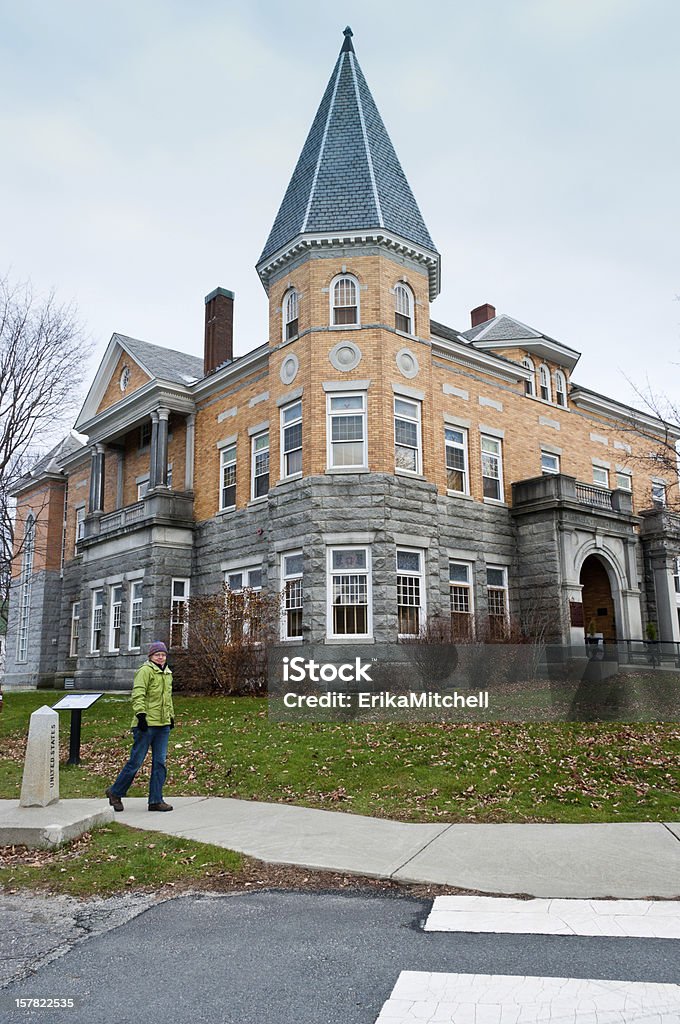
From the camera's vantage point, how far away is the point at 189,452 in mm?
28203

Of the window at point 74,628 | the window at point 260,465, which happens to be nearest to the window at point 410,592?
the window at point 260,465

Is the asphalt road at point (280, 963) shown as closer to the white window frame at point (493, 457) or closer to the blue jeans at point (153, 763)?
the blue jeans at point (153, 763)

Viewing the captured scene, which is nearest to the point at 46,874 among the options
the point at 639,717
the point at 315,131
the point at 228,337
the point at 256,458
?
the point at 639,717

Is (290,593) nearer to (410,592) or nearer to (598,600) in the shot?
(410,592)

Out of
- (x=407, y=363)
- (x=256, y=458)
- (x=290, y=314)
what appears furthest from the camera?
(x=256, y=458)

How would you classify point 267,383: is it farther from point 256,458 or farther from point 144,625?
point 144,625

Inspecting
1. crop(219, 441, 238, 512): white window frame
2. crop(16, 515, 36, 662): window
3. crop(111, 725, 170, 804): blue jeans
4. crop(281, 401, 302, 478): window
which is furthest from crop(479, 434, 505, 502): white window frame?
crop(16, 515, 36, 662): window

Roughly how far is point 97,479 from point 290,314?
12127mm

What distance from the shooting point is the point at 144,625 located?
85.4ft

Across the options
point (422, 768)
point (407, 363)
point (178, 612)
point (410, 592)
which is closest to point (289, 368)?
point (407, 363)

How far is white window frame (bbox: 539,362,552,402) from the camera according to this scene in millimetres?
29078

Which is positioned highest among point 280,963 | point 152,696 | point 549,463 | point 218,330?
point 218,330

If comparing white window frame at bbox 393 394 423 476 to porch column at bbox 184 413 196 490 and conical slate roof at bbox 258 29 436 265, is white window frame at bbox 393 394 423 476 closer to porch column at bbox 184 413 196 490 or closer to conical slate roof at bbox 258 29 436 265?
conical slate roof at bbox 258 29 436 265

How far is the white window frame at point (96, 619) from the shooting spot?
95.7 ft
